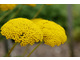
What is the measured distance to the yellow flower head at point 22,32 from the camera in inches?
13.3

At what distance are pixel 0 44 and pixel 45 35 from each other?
111 cm

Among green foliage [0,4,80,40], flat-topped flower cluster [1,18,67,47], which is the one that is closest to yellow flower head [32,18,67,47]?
flat-topped flower cluster [1,18,67,47]

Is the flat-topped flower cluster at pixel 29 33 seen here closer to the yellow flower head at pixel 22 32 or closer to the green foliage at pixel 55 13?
the yellow flower head at pixel 22 32

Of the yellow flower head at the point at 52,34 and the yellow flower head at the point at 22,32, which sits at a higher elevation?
the yellow flower head at the point at 22,32

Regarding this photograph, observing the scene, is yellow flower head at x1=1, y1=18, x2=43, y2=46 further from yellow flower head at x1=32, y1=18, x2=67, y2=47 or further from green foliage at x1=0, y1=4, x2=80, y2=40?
green foliage at x1=0, y1=4, x2=80, y2=40

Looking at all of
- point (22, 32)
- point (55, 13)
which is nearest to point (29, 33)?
point (22, 32)

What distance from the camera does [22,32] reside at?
345 mm

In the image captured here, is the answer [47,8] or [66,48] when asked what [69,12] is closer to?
[47,8]

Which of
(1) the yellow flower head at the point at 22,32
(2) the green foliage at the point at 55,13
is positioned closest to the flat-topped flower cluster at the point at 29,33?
(1) the yellow flower head at the point at 22,32

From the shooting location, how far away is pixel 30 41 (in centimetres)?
34

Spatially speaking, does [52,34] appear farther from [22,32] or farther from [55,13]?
[55,13]

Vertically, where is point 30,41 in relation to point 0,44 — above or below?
above

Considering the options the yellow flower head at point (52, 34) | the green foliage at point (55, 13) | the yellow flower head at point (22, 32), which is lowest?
the green foliage at point (55, 13)
